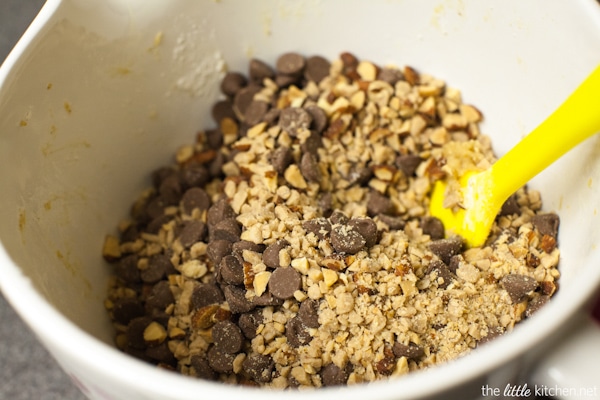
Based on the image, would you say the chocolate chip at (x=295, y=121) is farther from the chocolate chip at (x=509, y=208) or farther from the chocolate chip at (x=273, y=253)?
the chocolate chip at (x=509, y=208)

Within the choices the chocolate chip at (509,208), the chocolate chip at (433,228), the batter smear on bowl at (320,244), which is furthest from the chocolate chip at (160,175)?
the chocolate chip at (509,208)

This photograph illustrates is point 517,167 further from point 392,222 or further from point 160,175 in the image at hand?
point 160,175

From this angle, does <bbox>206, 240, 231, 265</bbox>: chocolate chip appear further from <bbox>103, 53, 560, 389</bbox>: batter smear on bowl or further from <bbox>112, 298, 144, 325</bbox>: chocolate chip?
<bbox>112, 298, 144, 325</bbox>: chocolate chip

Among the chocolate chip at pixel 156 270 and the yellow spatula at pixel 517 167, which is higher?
the yellow spatula at pixel 517 167

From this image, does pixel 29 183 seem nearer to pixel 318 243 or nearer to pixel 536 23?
pixel 318 243

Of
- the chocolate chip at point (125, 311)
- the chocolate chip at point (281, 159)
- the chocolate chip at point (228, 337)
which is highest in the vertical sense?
the chocolate chip at point (281, 159)

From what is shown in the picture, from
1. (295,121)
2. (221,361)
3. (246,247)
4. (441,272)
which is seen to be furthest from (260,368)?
(295,121)
